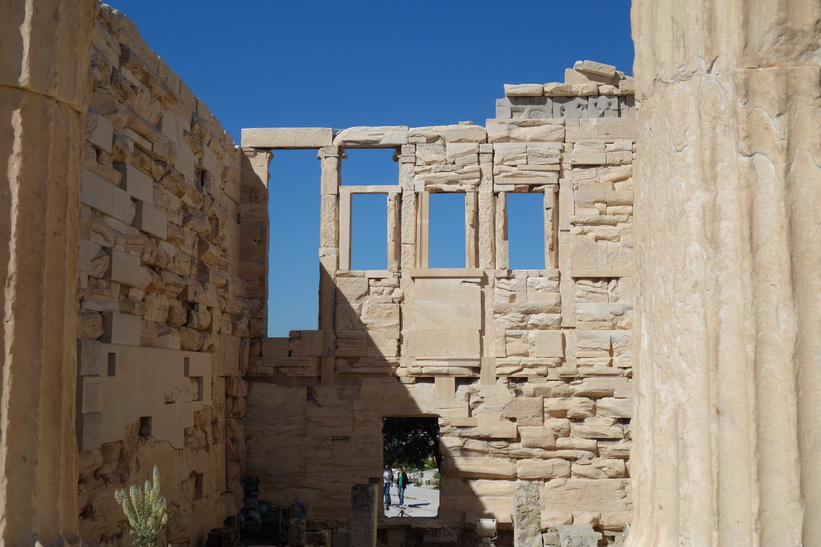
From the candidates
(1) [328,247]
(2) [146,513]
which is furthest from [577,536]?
(2) [146,513]

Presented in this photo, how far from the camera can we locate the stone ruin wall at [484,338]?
39.3 ft

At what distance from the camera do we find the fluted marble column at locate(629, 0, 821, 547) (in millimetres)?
2621

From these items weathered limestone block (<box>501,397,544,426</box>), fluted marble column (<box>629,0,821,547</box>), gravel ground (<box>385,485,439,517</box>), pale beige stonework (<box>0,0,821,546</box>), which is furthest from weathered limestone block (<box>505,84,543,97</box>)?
fluted marble column (<box>629,0,821,547</box>)

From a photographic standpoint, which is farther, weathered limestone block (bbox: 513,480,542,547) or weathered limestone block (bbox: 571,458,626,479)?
weathered limestone block (bbox: 571,458,626,479)

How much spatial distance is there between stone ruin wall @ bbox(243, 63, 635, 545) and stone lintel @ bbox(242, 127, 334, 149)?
6 cm

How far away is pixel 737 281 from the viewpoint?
8.84 feet

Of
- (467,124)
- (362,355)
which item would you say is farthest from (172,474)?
(467,124)

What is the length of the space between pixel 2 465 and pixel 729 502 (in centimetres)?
255

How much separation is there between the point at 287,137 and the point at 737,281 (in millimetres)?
10752

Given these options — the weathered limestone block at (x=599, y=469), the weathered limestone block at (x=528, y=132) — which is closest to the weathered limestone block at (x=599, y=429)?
the weathered limestone block at (x=599, y=469)

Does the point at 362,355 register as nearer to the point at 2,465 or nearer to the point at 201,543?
the point at 201,543

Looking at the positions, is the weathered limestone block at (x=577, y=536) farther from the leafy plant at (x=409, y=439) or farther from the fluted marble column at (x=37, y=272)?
the leafy plant at (x=409, y=439)

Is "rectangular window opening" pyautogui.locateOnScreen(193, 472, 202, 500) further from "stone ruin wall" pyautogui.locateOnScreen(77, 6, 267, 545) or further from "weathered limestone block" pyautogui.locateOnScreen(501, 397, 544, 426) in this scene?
"weathered limestone block" pyautogui.locateOnScreen(501, 397, 544, 426)

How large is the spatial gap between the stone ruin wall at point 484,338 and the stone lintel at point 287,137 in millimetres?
62
